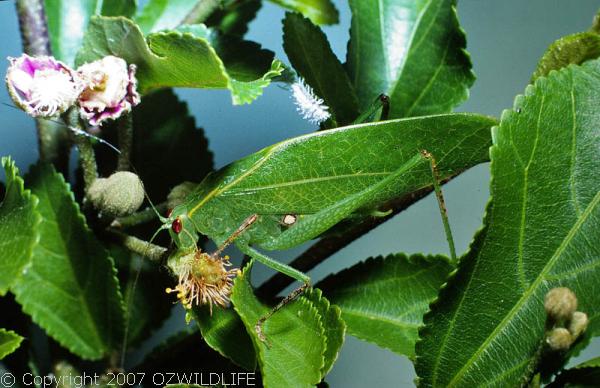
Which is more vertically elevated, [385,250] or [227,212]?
[227,212]

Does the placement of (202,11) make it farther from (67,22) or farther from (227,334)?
(227,334)

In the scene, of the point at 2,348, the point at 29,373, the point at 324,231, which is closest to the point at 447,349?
the point at 324,231

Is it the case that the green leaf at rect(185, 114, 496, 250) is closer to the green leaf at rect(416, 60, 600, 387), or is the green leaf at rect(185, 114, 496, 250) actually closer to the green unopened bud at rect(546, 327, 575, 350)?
the green leaf at rect(416, 60, 600, 387)

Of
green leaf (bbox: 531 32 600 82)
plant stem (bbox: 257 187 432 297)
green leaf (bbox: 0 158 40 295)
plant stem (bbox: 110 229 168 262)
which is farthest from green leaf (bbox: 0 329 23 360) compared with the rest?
green leaf (bbox: 531 32 600 82)

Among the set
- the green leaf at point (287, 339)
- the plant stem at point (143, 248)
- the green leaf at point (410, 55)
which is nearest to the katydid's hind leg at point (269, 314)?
the green leaf at point (287, 339)

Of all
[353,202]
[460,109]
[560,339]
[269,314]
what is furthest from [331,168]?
[460,109]

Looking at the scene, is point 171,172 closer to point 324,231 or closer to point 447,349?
point 324,231

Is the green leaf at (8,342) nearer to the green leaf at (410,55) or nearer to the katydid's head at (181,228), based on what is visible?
the katydid's head at (181,228)
